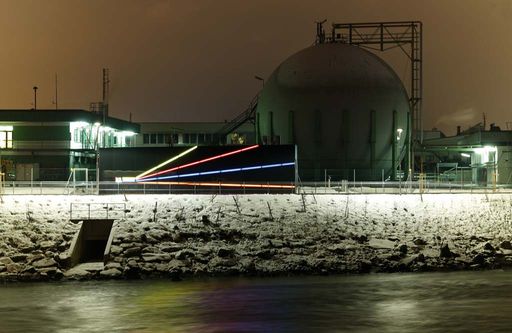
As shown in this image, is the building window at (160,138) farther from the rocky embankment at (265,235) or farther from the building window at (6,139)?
the rocky embankment at (265,235)

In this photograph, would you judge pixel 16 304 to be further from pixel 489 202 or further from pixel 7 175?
pixel 7 175

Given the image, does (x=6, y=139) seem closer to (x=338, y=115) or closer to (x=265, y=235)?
(x=338, y=115)

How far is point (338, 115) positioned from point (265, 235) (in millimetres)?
28766

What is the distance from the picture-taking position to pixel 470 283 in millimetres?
30750

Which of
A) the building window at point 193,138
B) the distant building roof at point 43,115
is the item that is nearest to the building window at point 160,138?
the building window at point 193,138

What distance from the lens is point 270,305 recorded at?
26578mm

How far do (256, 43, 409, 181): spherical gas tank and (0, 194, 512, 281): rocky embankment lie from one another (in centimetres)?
1939

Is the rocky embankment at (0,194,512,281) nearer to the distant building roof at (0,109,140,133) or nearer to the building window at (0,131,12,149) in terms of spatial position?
the distant building roof at (0,109,140,133)

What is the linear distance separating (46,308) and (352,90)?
44.0m

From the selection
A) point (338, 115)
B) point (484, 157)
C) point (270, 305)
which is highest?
point (338, 115)

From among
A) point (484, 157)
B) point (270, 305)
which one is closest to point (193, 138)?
point (484, 157)

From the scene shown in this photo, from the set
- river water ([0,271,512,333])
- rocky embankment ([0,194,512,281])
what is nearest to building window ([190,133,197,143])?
rocky embankment ([0,194,512,281])

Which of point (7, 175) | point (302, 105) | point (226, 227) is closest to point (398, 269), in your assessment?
point (226, 227)

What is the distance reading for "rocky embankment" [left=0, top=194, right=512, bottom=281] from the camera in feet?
110
